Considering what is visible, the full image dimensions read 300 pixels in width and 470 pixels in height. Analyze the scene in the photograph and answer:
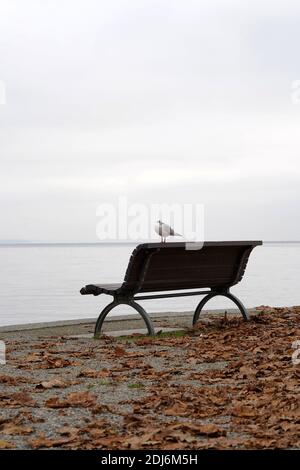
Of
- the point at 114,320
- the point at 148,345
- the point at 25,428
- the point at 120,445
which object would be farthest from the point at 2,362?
the point at 114,320

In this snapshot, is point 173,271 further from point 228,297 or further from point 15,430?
point 15,430

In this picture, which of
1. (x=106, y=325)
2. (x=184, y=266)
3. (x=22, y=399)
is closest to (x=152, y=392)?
(x=22, y=399)

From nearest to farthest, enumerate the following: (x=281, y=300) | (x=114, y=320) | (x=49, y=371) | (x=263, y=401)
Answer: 1. (x=263, y=401)
2. (x=49, y=371)
3. (x=114, y=320)
4. (x=281, y=300)

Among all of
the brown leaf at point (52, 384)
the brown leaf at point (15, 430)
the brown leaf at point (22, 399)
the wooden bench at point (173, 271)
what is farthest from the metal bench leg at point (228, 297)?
the brown leaf at point (15, 430)

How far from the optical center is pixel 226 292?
1012 cm

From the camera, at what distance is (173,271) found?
9.23 m

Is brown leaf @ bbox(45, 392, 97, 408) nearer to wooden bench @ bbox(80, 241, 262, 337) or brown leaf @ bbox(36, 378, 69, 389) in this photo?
brown leaf @ bbox(36, 378, 69, 389)

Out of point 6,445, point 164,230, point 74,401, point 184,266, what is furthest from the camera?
point 164,230

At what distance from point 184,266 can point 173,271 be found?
0.58 feet

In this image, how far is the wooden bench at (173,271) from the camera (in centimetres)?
884

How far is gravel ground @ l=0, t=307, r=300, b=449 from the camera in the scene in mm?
4516

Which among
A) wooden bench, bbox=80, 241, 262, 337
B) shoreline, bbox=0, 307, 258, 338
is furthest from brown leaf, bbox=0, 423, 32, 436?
shoreline, bbox=0, 307, 258, 338

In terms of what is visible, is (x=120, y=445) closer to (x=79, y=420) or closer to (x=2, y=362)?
(x=79, y=420)

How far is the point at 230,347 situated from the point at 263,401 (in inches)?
102
